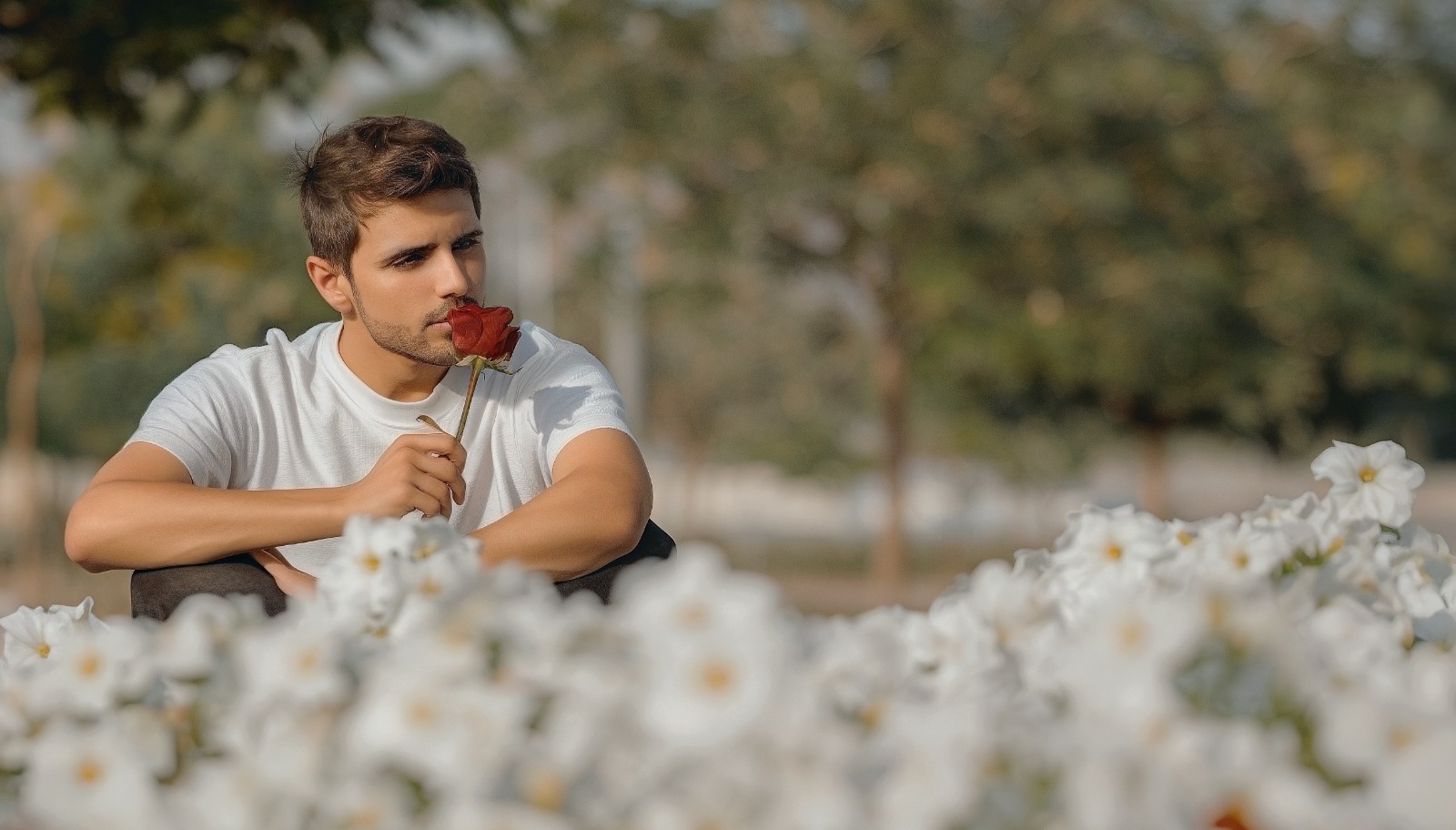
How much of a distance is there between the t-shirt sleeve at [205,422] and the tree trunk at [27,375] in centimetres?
1234

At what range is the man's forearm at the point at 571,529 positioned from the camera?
2.42m

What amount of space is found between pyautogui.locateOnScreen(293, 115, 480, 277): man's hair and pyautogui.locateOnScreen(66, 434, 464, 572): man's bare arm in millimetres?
543

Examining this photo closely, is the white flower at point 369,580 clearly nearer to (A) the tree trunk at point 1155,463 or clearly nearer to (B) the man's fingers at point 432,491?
(B) the man's fingers at point 432,491

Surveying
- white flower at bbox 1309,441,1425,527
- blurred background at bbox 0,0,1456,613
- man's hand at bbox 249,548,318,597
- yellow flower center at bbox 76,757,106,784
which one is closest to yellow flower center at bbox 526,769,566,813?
yellow flower center at bbox 76,757,106,784

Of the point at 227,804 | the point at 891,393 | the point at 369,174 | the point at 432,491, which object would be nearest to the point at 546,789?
the point at 227,804

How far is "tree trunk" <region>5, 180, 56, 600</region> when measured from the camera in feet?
47.2

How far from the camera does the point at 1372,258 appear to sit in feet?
59.9

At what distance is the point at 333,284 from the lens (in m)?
2.95

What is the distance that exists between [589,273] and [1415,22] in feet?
29.9

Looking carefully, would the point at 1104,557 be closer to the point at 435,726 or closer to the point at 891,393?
the point at 435,726

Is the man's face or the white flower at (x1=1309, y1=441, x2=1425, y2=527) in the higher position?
the man's face

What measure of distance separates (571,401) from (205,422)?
60 cm

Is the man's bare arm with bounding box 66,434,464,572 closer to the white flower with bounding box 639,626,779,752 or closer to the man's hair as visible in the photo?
the man's hair

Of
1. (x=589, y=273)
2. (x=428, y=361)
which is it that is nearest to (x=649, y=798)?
(x=428, y=361)
